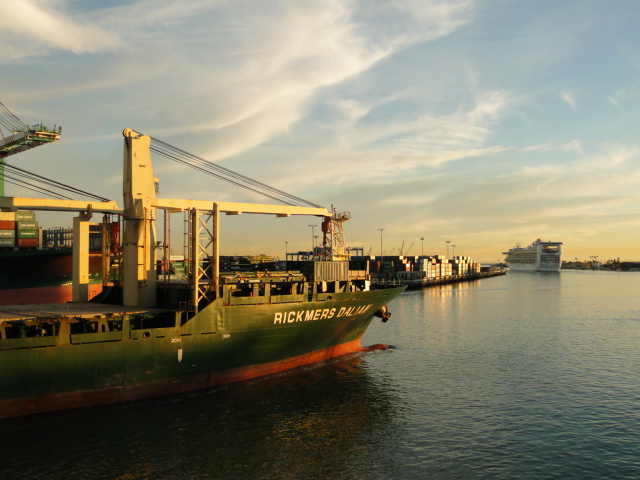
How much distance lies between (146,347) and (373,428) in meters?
14.7

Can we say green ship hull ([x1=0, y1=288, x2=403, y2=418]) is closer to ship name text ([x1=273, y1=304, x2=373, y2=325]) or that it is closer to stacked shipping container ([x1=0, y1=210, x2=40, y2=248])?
ship name text ([x1=273, y1=304, x2=373, y2=325])

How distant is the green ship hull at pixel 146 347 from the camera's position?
1016 inches

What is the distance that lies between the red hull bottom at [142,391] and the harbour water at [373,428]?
0.58m

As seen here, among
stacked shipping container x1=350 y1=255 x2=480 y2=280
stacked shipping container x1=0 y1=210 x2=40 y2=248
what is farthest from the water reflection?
stacked shipping container x1=350 y1=255 x2=480 y2=280

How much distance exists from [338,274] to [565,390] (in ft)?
64.1

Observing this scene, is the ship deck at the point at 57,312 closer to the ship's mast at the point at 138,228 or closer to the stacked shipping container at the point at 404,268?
the ship's mast at the point at 138,228

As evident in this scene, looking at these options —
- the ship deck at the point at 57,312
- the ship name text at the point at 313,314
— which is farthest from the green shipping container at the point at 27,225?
the ship name text at the point at 313,314

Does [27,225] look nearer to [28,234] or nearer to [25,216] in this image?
[28,234]

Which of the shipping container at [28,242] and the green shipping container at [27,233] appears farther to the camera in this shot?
the green shipping container at [27,233]

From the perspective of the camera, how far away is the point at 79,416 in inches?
1036

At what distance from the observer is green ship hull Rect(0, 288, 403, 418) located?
2580cm

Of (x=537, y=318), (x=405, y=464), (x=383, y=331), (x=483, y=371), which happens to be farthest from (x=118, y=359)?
(x=537, y=318)

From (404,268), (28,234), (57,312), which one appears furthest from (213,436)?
(404,268)

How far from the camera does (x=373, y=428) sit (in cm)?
2631
